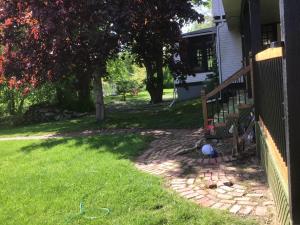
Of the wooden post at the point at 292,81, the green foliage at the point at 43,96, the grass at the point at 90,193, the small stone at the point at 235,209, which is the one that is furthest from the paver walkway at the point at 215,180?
the green foliage at the point at 43,96

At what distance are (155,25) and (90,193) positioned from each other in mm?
9256

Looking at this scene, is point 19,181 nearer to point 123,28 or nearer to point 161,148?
point 161,148

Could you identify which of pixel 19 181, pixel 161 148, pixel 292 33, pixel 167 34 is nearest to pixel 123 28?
pixel 167 34

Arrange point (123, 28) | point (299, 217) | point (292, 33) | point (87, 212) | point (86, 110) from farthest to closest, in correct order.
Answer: point (86, 110), point (123, 28), point (87, 212), point (299, 217), point (292, 33)

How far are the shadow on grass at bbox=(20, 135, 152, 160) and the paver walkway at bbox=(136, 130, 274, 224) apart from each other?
1.35 feet

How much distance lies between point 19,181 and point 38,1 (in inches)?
293

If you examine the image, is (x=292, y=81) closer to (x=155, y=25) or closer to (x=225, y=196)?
(x=225, y=196)

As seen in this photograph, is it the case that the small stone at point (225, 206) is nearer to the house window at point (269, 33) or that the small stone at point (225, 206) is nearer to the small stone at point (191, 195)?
the small stone at point (191, 195)

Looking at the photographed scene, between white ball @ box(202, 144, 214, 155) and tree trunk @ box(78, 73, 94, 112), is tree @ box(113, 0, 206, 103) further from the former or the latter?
tree trunk @ box(78, 73, 94, 112)

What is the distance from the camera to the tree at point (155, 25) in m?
13.1

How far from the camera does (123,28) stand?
12719 millimetres

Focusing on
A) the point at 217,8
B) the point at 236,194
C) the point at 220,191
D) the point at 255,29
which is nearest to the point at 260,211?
the point at 236,194

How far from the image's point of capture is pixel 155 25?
14523mm

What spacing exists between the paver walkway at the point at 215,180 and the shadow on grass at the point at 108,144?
41 centimetres
